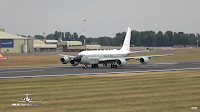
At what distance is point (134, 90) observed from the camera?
30797 millimetres

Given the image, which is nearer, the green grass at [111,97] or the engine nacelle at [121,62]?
the green grass at [111,97]

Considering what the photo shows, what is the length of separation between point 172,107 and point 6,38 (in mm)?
149834

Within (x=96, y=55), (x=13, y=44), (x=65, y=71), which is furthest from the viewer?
(x=13, y=44)

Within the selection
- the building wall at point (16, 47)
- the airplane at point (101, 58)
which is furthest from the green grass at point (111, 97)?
the building wall at point (16, 47)

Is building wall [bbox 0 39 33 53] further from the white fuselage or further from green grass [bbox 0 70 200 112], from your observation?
green grass [bbox 0 70 200 112]

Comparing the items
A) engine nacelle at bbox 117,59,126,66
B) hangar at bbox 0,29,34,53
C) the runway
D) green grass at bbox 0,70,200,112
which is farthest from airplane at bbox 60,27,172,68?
hangar at bbox 0,29,34,53

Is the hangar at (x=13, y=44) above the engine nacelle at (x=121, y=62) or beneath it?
above

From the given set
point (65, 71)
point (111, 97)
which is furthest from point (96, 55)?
point (111, 97)

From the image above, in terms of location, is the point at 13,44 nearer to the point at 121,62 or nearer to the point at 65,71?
the point at 121,62

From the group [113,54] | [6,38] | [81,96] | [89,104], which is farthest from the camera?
[6,38]

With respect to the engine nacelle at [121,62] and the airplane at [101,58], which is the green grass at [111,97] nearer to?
the engine nacelle at [121,62]

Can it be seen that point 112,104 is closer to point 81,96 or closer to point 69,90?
point 81,96

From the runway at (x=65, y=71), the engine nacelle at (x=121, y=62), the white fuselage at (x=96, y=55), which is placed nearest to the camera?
the runway at (x=65, y=71)

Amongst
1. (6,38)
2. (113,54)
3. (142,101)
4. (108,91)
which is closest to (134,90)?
(108,91)
